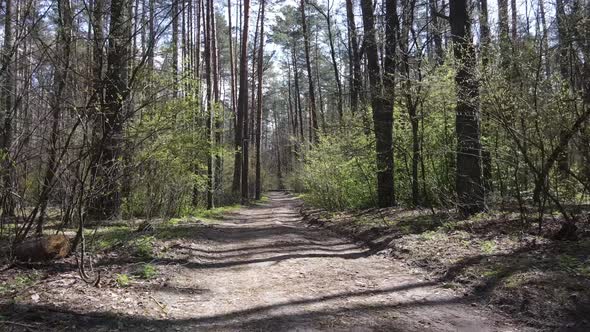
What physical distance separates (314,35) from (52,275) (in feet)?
102

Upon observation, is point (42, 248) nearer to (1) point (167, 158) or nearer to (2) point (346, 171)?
(1) point (167, 158)

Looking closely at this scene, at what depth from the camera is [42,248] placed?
5422 mm

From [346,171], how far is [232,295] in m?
9.87

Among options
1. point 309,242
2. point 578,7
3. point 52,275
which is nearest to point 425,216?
point 309,242

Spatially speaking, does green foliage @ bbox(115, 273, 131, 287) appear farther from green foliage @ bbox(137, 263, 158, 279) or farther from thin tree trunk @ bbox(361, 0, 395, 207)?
thin tree trunk @ bbox(361, 0, 395, 207)

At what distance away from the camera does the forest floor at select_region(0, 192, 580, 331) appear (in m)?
4.07

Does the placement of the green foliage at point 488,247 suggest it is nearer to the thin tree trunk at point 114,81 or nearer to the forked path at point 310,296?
the forked path at point 310,296

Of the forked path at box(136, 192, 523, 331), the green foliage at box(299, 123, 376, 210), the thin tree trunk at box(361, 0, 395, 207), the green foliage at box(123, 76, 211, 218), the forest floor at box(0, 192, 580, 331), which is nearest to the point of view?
the forest floor at box(0, 192, 580, 331)

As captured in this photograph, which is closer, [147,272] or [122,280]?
[122,280]

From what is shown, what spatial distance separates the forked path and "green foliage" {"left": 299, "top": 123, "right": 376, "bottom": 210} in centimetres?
579

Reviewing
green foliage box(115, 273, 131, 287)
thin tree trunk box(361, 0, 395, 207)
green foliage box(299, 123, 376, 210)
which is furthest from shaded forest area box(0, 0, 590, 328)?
green foliage box(299, 123, 376, 210)

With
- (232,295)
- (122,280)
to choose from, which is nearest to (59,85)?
(122,280)

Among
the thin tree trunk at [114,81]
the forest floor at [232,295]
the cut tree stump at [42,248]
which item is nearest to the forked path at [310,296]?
the forest floor at [232,295]

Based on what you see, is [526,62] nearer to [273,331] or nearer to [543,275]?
[543,275]
